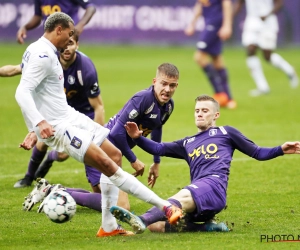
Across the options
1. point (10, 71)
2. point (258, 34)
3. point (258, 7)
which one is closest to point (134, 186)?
point (10, 71)

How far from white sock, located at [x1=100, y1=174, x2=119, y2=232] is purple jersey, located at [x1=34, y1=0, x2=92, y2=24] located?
4795mm

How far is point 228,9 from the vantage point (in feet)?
53.6

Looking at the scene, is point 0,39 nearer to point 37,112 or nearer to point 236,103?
point 236,103

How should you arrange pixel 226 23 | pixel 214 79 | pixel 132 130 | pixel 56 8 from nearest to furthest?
pixel 132 130, pixel 56 8, pixel 226 23, pixel 214 79

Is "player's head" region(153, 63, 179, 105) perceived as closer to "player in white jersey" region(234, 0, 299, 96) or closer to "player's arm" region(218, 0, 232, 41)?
"player's arm" region(218, 0, 232, 41)

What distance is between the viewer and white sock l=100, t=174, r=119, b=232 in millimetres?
6926

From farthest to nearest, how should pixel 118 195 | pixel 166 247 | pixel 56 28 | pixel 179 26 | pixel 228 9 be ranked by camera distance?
pixel 179 26, pixel 228 9, pixel 118 195, pixel 56 28, pixel 166 247

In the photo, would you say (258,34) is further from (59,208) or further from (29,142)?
(59,208)

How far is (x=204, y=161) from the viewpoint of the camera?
7348 millimetres

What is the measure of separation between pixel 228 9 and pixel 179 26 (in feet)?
51.4

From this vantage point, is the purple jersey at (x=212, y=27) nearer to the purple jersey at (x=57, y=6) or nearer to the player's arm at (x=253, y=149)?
the purple jersey at (x=57, y=6)

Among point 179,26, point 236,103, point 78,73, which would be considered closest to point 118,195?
point 78,73

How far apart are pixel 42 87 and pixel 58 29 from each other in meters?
0.58

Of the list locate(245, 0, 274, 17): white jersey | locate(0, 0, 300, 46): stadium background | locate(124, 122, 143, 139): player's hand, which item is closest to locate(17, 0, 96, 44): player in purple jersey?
locate(124, 122, 143, 139): player's hand
